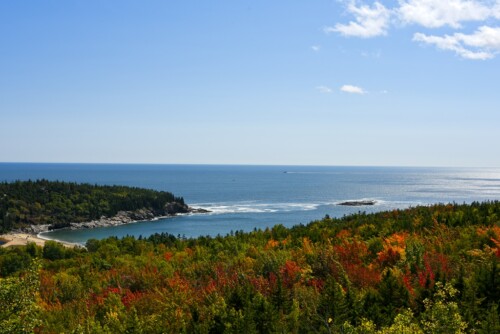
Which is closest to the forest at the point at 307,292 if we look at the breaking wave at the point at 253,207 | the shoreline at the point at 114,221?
the shoreline at the point at 114,221

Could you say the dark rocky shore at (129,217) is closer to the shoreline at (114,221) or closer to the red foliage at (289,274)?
the shoreline at (114,221)

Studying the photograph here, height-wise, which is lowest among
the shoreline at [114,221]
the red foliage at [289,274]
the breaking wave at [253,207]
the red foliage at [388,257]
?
the shoreline at [114,221]

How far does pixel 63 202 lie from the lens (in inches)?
5084

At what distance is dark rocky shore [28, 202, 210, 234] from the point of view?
372 feet

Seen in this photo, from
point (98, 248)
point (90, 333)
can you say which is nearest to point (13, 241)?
point (98, 248)

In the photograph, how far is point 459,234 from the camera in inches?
993

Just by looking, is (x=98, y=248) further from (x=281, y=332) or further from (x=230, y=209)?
(x=230, y=209)

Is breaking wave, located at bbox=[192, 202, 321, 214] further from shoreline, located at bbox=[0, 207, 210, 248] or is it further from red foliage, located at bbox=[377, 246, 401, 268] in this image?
red foliage, located at bbox=[377, 246, 401, 268]

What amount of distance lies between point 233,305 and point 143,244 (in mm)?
36789

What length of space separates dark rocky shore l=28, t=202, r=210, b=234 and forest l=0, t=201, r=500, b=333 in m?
92.0

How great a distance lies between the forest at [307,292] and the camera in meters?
11.6

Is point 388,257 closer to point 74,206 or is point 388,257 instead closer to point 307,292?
point 307,292

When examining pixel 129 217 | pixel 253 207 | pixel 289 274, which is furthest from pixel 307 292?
pixel 253 207

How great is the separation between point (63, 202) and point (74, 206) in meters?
4.92
